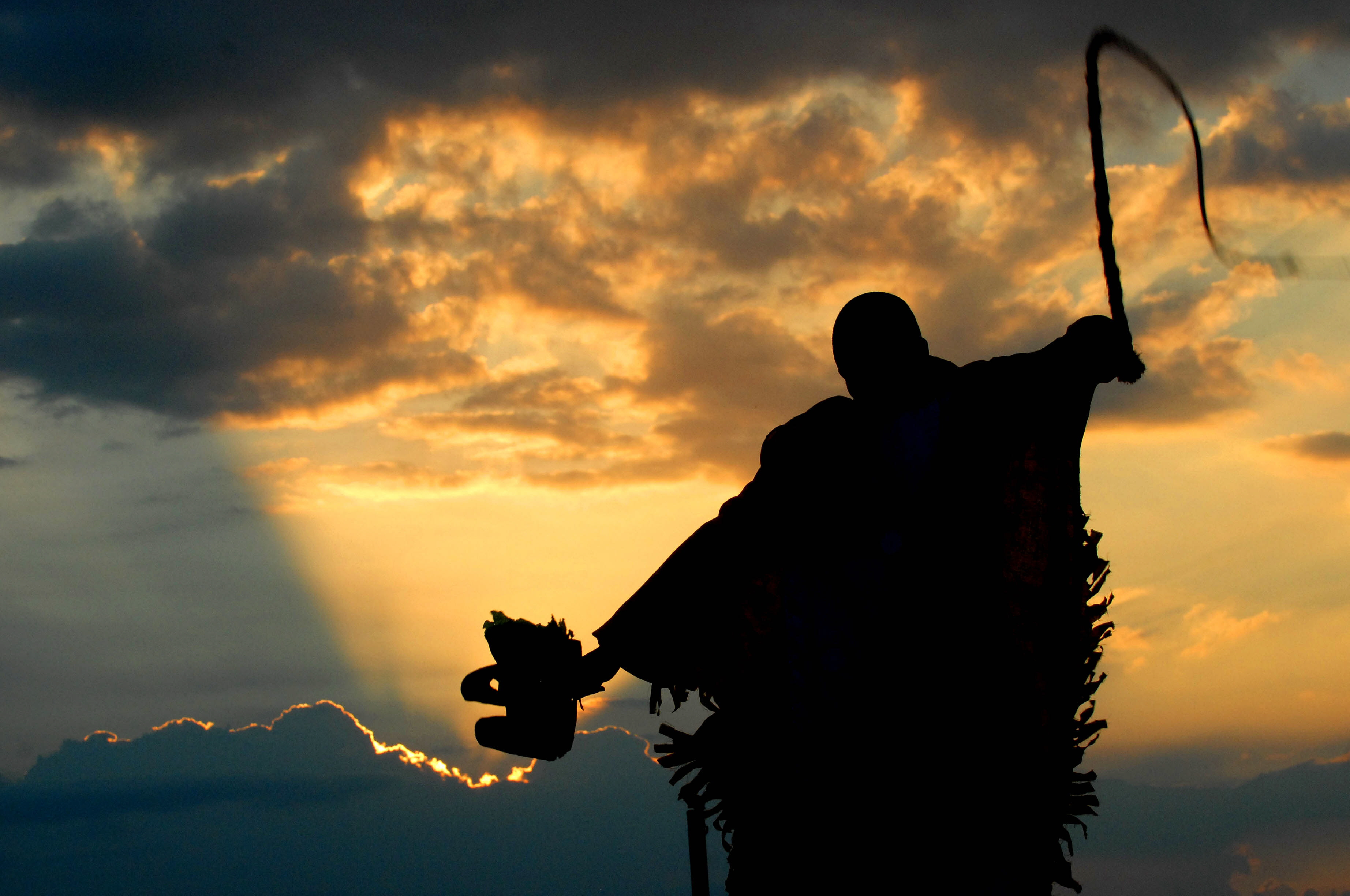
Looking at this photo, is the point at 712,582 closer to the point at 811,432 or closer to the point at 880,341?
the point at 811,432

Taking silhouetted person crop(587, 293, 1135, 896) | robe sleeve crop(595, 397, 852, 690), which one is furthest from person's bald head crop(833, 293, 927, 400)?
robe sleeve crop(595, 397, 852, 690)

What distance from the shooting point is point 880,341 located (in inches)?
175

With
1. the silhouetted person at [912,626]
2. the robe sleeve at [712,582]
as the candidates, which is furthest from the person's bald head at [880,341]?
the robe sleeve at [712,582]

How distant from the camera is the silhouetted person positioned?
4070 millimetres

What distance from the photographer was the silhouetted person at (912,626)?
407 cm

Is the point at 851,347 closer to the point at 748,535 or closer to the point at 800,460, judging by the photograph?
the point at 800,460

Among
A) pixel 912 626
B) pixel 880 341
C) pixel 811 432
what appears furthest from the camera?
pixel 811 432

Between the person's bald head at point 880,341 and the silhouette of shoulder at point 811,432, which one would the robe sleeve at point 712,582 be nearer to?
the silhouette of shoulder at point 811,432

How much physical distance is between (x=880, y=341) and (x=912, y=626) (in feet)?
3.63

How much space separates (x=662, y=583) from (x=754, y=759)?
0.87 m

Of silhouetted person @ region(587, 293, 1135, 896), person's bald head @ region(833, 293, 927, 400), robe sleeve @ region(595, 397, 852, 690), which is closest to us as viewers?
silhouetted person @ region(587, 293, 1135, 896)

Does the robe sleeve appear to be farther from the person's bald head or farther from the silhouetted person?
the person's bald head

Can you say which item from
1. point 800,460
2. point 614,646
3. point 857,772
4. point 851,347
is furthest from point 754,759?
point 851,347

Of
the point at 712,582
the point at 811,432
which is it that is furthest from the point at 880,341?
the point at 712,582
